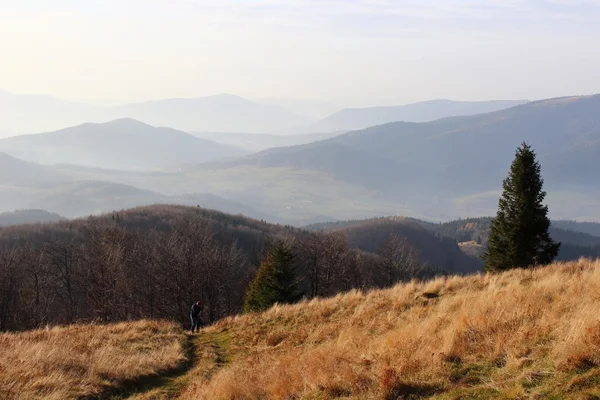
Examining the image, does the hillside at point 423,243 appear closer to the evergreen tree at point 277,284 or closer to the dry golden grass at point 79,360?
the evergreen tree at point 277,284

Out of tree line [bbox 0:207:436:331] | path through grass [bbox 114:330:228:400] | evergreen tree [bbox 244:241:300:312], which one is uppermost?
path through grass [bbox 114:330:228:400]

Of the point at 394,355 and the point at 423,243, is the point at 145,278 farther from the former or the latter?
the point at 423,243

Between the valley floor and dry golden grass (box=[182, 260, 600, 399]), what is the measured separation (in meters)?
0.02

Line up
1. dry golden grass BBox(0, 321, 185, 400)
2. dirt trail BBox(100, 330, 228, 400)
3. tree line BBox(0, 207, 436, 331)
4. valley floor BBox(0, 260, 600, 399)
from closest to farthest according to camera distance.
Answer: valley floor BBox(0, 260, 600, 399) → dry golden grass BBox(0, 321, 185, 400) → dirt trail BBox(100, 330, 228, 400) → tree line BBox(0, 207, 436, 331)

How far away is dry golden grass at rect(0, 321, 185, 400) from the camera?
9258 millimetres

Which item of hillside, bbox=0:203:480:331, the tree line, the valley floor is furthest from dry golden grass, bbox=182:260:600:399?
the tree line

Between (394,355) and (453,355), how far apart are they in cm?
100

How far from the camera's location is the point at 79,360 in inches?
448

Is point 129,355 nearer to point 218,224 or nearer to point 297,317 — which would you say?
point 297,317

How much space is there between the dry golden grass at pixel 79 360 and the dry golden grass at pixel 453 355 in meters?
1.87

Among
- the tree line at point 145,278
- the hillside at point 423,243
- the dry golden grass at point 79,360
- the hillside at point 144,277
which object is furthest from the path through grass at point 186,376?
the hillside at point 423,243

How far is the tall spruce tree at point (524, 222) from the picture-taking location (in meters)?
24.3

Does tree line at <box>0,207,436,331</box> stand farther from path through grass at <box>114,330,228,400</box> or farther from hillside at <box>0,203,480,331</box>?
path through grass at <box>114,330,228,400</box>

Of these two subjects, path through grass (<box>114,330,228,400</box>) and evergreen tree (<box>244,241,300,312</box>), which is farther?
evergreen tree (<box>244,241,300,312</box>)
